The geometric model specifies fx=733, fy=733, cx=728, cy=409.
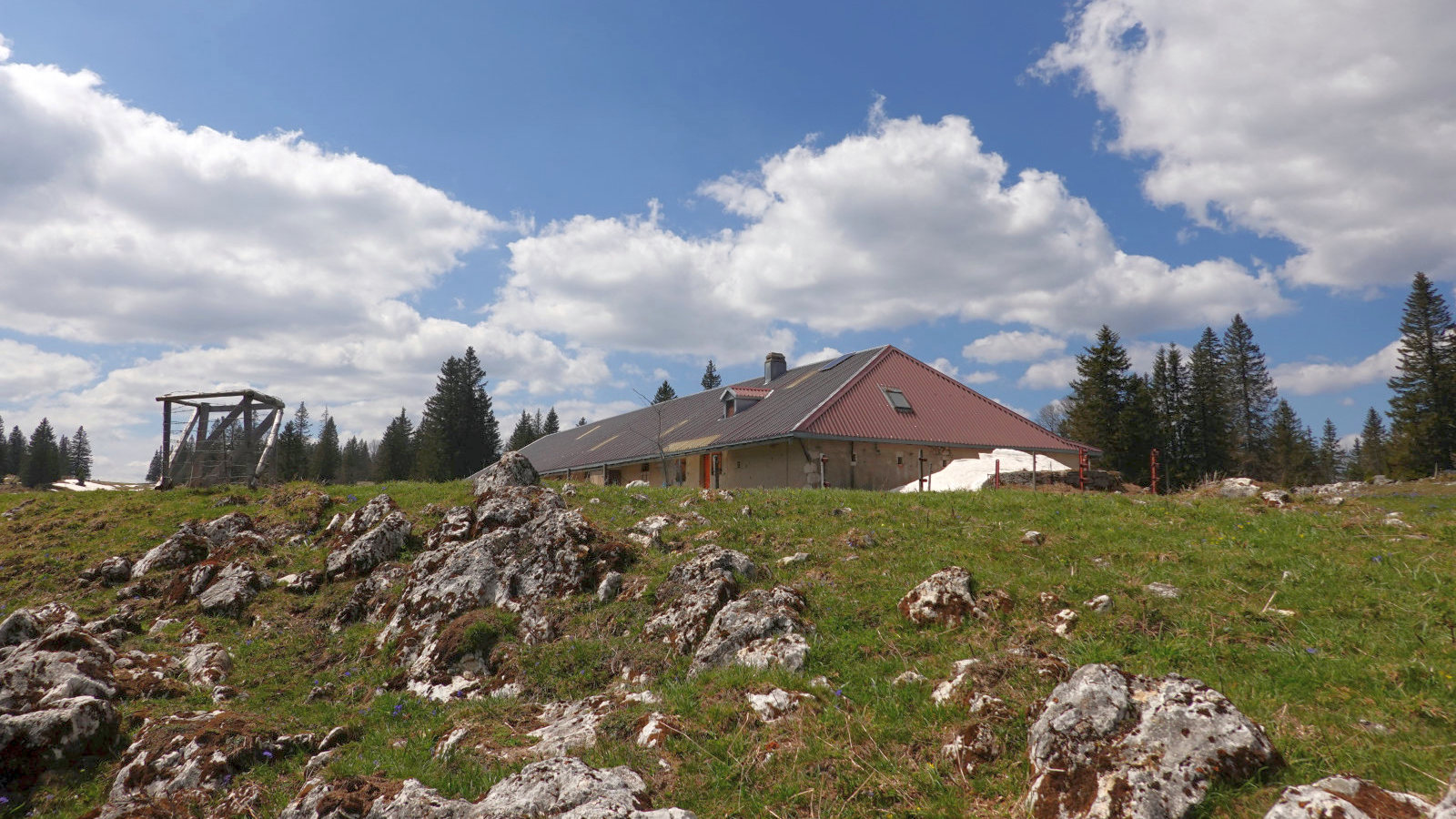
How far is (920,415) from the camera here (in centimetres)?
2914

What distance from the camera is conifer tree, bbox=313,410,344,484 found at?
74050mm

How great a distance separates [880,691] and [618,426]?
4064 cm

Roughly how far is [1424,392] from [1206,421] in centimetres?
1217

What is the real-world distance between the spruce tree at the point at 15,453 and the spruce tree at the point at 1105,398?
106 meters

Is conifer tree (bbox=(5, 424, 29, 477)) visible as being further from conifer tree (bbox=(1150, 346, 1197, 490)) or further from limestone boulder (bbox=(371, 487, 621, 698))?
conifer tree (bbox=(1150, 346, 1197, 490))

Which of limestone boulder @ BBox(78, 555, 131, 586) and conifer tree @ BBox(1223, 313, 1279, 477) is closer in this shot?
limestone boulder @ BBox(78, 555, 131, 586)

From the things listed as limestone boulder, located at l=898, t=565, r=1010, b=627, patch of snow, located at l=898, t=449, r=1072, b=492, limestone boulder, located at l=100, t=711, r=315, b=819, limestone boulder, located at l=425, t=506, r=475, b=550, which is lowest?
limestone boulder, located at l=100, t=711, r=315, b=819

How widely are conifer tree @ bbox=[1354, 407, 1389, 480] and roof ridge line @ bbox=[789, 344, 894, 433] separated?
54624mm

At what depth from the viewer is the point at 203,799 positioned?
5836mm

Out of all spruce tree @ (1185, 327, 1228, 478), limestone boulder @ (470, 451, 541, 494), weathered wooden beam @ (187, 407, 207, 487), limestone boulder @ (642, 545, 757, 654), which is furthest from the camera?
spruce tree @ (1185, 327, 1228, 478)

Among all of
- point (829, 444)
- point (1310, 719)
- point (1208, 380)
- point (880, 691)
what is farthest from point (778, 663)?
point (1208, 380)

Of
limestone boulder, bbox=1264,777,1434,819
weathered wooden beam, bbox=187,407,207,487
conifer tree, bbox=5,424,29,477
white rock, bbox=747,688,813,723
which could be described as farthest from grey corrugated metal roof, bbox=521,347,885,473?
conifer tree, bbox=5,424,29,477

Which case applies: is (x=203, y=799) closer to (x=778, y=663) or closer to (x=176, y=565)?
(x=778, y=663)

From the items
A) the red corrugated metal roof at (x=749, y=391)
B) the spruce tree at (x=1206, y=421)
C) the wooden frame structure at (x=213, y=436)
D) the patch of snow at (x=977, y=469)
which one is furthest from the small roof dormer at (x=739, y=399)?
the spruce tree at (x=1206, y=421)
